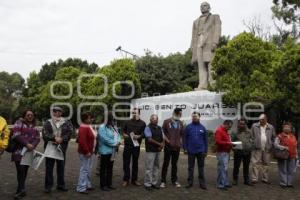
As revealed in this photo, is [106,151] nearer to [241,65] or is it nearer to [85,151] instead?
[85,151]

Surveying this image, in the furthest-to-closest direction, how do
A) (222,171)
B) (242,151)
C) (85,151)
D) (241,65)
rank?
(241,65) → (242,151) → (222,171) → (85,151)

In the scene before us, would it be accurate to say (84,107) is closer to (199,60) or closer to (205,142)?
(199,60)

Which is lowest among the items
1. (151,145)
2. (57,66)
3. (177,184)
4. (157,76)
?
(177,184)

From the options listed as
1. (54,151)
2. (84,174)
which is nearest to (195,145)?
(84,174)

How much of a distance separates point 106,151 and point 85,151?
0.55 metres

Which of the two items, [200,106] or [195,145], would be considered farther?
[200,106]

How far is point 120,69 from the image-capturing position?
3350 centimetres

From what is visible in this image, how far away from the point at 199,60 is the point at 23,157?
18.8 m

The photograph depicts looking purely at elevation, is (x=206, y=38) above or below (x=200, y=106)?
above

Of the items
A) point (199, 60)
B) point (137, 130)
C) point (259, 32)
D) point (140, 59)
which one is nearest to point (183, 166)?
point (137, 130)

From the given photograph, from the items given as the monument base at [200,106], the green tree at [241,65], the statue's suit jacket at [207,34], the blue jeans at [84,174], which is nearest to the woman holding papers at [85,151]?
the blue jeans at [84,174]

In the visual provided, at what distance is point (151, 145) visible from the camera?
1007 centimetres

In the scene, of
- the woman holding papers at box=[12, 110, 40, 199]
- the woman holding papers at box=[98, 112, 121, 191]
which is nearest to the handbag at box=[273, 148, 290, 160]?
the woman holding papers at box=[98, 112, 121, 191]

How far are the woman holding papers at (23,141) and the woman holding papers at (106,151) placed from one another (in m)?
1.40
